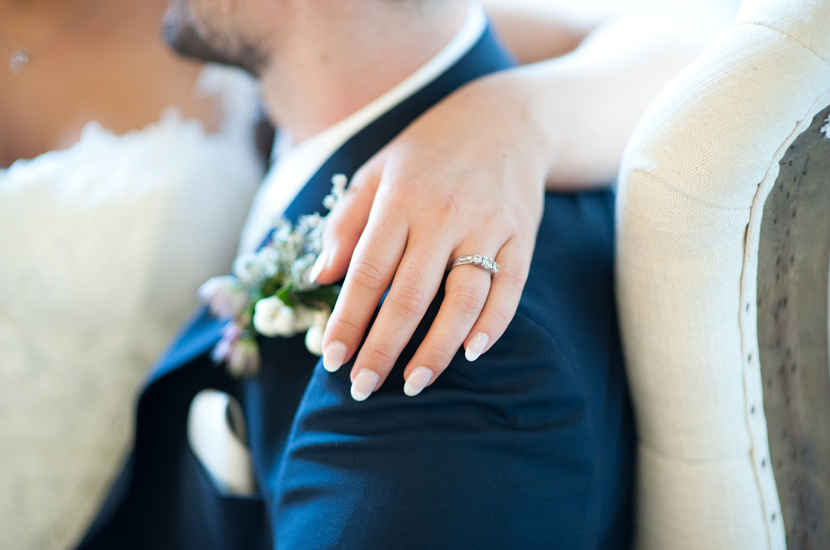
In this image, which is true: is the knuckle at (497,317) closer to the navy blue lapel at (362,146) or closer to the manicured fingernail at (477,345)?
the manicured fingernail at (477,345)

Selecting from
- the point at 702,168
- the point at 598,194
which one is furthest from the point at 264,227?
the point at 702,168

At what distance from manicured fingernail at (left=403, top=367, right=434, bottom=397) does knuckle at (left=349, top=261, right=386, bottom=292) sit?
0.31 feet

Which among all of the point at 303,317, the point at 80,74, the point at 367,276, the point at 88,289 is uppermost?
the point at 80,74

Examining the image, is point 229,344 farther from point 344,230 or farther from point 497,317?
point 497,317

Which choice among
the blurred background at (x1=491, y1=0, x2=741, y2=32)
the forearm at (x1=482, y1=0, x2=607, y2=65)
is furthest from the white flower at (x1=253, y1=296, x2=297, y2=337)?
the blurred background at (x1=491, y1=0, x2=741, y2=32)

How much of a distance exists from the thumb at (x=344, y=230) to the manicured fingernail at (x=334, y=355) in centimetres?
11

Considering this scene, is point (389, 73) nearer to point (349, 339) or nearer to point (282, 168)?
point (282, 168)

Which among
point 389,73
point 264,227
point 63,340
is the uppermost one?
point 389,73

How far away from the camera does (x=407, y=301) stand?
20.8 inches

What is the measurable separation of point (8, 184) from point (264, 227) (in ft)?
1.70

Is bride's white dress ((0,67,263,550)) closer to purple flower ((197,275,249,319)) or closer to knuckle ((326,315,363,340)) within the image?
purple flower ((197,275,249,319))

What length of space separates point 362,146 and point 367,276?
0.32m

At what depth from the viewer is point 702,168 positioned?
0.52 m

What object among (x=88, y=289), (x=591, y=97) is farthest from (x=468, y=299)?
(x=88, y=289)
